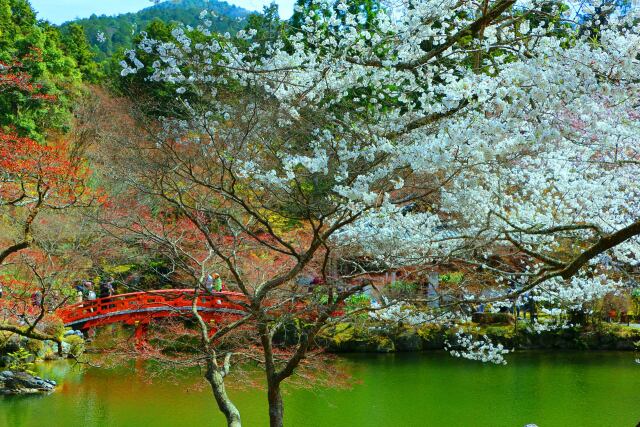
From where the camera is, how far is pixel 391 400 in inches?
347

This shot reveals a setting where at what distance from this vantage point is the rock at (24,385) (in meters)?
9.52

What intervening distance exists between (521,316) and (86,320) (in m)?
9.01

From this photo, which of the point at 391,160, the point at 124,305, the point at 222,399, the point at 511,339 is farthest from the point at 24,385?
the point at 511,339

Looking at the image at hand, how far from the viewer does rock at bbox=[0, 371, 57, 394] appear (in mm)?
9516

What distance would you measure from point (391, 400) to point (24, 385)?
536 centimetres

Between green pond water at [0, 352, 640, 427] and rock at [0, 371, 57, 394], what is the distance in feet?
0.72

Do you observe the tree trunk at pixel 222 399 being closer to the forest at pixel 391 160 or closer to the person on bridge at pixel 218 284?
the forest at pixel 391 160

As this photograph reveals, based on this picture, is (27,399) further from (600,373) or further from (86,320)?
(600,373)

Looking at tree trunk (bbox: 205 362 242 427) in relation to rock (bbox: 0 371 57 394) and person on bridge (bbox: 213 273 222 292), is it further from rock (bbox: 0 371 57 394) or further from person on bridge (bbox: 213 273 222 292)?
rock (bbox: 0 371 57 394)

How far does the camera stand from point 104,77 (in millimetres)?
19406

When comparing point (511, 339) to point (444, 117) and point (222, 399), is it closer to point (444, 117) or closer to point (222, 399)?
point (222, 399)

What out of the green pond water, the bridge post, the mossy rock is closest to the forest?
the green pond water

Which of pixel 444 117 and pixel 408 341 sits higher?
pixel 444 117

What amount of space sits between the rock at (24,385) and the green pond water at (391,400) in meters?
0.22
